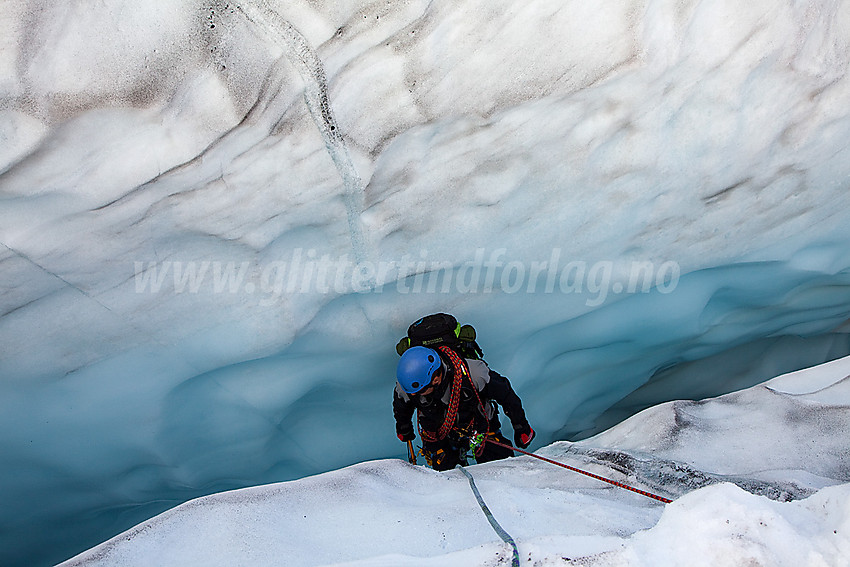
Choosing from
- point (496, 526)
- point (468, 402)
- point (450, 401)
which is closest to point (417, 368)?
point (450, 401)

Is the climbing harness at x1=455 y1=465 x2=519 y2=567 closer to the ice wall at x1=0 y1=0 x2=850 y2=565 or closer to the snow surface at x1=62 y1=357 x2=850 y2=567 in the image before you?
the snow surface at x1=62 y1=357 x2=850 y2=567

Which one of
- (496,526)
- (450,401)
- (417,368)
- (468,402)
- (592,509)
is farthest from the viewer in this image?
(468,402)

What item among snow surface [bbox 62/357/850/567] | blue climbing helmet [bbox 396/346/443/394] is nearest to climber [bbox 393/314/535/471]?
blue climbing helmet [bbox 396/346/443/394]

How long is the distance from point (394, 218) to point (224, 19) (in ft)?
2.67

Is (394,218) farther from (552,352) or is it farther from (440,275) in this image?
(552,352)

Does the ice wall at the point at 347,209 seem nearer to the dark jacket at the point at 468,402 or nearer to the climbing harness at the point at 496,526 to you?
the dark jacket at the point at 468,402

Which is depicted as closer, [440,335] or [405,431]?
[440,335]

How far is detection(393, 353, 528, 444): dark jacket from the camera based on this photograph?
2311 mm

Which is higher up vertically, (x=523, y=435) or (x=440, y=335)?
(x=440, y=335)

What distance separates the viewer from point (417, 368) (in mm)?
2111

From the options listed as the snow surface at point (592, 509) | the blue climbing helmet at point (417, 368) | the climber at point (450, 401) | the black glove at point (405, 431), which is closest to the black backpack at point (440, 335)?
the climber at point (450, 401)

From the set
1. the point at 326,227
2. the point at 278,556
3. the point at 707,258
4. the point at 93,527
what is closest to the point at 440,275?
the point at 326,227

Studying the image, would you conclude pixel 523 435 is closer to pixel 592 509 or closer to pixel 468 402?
pixel 468 402

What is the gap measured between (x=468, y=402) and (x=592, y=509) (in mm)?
786
